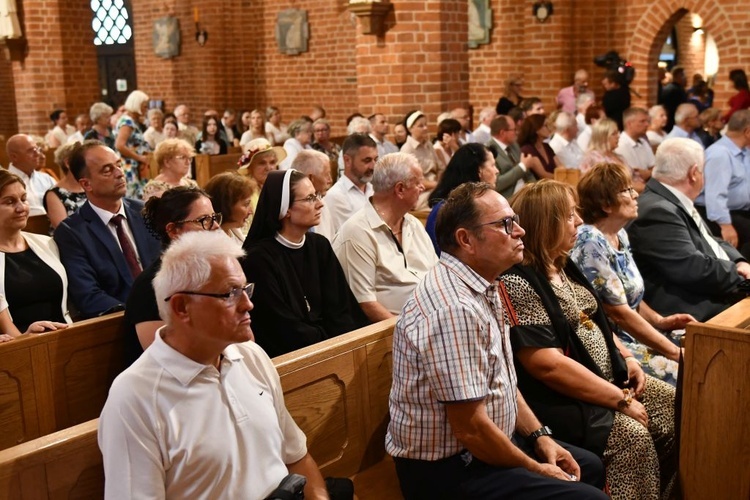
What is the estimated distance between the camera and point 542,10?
523 inches

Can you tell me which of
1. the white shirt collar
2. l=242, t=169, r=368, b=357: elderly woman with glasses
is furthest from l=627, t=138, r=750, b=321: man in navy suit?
the white shirt collar

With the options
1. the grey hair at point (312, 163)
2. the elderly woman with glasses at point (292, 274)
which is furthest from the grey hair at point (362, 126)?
the elderly woman with glasses at point (292, 274)


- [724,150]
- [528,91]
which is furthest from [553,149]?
[528,91]

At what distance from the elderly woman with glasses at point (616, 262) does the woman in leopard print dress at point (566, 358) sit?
1.60 ft

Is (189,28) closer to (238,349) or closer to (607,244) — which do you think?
(607,244)

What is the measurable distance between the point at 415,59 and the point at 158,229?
20.6 feet

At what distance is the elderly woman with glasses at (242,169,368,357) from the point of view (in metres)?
3.87

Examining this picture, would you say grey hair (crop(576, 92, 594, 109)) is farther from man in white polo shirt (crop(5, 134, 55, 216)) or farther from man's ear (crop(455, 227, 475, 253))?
man's ear (crop(455, 227, 475, 253))

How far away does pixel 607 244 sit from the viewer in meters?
4.26

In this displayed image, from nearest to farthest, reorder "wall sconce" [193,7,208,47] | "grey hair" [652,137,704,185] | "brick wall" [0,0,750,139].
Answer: "grey hair" [652,137,704,185]
"brick wall" [0,0,750,139]
"wall sconce" [193,7,208,47]

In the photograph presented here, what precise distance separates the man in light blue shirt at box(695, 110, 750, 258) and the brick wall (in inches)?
134

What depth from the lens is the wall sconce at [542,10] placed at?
1326 centimetres

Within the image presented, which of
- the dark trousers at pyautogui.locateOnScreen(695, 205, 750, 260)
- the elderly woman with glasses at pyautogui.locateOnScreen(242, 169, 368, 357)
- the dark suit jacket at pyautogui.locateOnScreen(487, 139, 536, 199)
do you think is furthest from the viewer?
the dark suit jacket at pyautogui.locateOnScreen(487, 139, 536, 199)

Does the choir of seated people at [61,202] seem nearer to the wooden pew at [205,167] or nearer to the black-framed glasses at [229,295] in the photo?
the black-framed glasses at [229,295]
